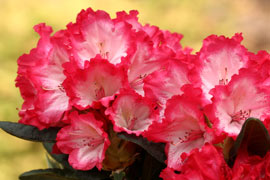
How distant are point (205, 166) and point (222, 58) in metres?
0.14

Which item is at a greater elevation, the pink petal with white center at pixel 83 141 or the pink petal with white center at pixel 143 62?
the pink petal with white center at pixel 143 62

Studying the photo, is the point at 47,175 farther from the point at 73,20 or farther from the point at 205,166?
the point at 73,20

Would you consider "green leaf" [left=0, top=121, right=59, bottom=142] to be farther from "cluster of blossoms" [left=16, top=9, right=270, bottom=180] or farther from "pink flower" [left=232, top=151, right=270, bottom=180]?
"pink flower" [left=232, top=151, right=270, bottom=180]

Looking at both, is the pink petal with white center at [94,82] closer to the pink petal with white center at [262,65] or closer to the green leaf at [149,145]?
the green leaf at [149,145]

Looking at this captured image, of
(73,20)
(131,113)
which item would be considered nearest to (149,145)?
(131,113)

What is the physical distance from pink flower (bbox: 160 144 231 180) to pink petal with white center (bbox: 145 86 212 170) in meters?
0.02

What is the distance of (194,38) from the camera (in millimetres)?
1945

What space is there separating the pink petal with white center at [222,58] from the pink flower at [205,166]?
→ 96 millimetres

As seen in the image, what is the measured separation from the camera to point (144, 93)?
1.91 feet

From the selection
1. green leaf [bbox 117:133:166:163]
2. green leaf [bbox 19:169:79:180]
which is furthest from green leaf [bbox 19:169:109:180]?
green leaf [bbox 117:133:166:163]

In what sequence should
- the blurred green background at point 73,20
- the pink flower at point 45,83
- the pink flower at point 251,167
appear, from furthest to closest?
the blurred green background at point 73,20
the pink flower at point 45,83
the pink flower at point 251,167

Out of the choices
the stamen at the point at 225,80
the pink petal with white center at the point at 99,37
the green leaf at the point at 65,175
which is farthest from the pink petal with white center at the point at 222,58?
the green leaf at the point at 65,175

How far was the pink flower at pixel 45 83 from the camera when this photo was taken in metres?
0.59

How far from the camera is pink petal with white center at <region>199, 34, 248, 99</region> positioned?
0.56 meters
